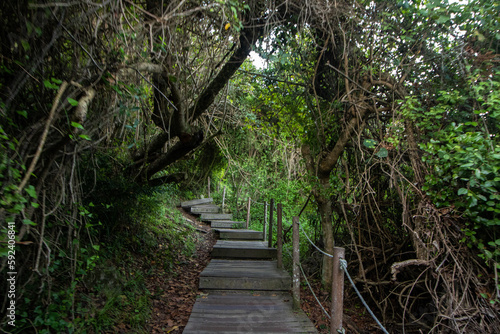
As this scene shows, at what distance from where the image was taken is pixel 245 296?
4094mm

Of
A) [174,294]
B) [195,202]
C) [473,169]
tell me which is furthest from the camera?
[195,202]

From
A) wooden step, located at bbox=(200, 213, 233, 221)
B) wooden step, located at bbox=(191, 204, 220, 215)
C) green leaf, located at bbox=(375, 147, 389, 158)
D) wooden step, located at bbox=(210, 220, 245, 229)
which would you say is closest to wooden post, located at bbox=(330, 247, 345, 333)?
green leaf, located at bbox=(375, 147, 389, 158)

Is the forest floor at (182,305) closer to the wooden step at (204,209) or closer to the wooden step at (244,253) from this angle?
the wooden step at (244,253)

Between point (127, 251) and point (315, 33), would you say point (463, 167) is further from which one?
point (127, 251)

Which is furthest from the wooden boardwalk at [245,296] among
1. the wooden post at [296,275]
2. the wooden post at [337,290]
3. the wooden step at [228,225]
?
the wooden step at [228,225]

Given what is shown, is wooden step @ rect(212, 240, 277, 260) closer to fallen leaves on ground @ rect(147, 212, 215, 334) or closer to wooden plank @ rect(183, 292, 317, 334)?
fallen leaves on ground @ rect(147, 212, 215, 334)

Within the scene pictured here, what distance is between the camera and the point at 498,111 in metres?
2.56

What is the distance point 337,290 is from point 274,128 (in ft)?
12.0

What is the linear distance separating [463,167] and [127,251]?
4.82 meters

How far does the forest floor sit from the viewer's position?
350 centimetres

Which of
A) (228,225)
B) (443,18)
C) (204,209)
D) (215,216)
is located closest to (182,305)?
(228,225)

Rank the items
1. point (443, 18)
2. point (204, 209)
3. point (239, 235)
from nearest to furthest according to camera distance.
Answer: point (443, 18)
point (239, 235)
point (204, 209)

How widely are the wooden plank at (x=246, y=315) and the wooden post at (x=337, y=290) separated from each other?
2.82ft

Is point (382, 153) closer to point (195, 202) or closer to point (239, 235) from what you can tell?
point (239, 235)
